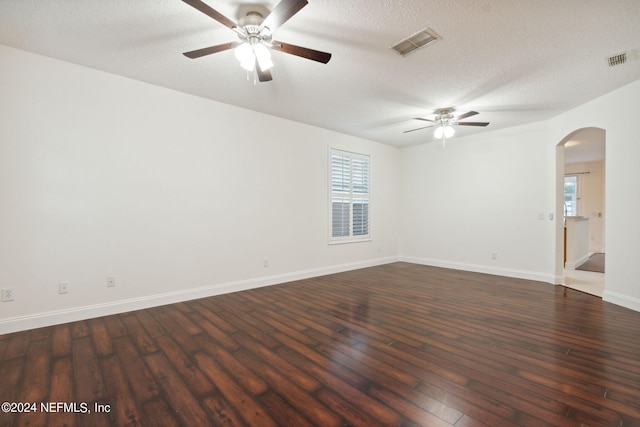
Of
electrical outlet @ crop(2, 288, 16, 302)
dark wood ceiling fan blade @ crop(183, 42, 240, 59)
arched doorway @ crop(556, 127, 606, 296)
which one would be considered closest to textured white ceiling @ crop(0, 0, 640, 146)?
dark wood ceiling fan blade @ crop(183, 42, 240, 59)

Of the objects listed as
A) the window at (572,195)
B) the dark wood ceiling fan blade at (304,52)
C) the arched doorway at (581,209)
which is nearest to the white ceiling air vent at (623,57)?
the arched doorway at (581,209)

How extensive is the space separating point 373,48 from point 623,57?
246 centimetres

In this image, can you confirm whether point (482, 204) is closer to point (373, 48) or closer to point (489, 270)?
point (489, 270)

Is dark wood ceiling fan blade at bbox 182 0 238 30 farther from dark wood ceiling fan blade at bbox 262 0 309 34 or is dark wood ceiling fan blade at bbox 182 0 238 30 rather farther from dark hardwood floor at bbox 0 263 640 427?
dark hardwood floor at bbox 0 263 640 427

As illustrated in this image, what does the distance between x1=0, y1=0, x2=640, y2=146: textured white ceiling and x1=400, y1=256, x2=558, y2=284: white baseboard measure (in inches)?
108

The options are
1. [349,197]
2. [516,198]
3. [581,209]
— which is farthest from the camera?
[581,209]

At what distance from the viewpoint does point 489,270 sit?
545 centimetres

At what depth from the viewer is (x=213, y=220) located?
158 inches

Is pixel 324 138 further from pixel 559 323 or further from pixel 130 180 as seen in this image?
pixel 559 323

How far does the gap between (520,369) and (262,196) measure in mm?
3691

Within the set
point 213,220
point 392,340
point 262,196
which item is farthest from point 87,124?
point 392,340

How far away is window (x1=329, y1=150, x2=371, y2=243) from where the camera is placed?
5.57 m

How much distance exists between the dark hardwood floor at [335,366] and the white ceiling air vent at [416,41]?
8.82 ft

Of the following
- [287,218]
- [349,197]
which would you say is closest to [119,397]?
[287,218]
